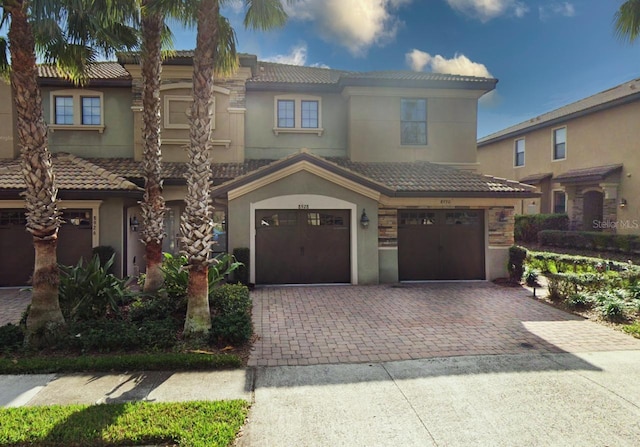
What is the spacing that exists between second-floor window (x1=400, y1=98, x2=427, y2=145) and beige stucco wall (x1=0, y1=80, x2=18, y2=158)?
1479 cm

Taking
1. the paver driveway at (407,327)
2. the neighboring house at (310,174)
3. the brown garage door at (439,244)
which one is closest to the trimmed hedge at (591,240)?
the neighboring house at (310,174)

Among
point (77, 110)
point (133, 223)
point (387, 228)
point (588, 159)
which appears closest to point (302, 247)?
point (387, 228)

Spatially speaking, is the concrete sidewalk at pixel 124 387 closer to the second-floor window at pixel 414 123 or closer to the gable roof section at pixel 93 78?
the gable roof section at pixel 93 78

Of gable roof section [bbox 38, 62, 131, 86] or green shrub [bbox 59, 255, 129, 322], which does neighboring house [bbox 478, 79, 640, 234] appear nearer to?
green shrub [bbox 59, 255, 129, 322]

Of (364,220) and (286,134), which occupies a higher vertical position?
(286,134)

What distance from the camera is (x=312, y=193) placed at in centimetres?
1223

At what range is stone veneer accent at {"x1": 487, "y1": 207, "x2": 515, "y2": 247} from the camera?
1307 cm

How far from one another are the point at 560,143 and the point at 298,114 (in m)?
16.7

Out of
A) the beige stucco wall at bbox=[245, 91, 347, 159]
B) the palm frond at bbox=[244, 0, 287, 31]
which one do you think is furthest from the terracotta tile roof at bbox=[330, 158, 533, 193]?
the palm frond at bbox=[244, 0, 287, 31]

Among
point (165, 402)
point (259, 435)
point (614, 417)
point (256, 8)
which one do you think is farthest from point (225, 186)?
point (614, 417)

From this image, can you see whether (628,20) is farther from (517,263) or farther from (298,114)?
(298,114)

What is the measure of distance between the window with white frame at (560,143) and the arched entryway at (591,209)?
273 centimetres

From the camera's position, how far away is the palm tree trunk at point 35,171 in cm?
644

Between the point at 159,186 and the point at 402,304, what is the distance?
274 inches
